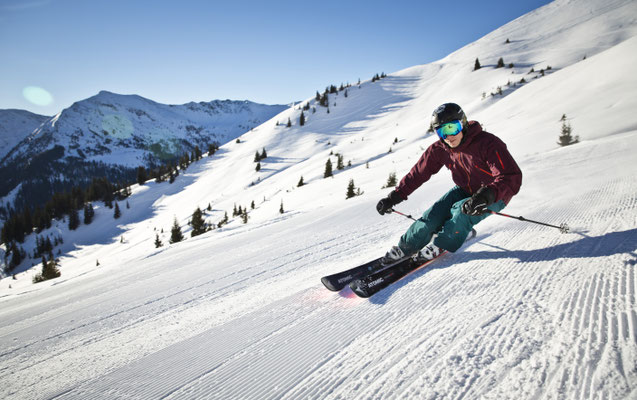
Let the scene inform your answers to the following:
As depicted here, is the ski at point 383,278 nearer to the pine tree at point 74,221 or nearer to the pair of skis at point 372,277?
the pair of skis at point 372,277

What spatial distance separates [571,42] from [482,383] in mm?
80205

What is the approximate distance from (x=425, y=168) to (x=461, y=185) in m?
0.50

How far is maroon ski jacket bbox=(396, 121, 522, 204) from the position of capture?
2432mm

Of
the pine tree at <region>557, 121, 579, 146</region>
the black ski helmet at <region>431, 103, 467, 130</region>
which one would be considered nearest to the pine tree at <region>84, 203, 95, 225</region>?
the black ski helmet at <region>431, 103, 467, 130</region>

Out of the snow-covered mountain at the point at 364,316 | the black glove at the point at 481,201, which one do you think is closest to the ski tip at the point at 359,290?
the snow-covered mountain at the point at 364,316

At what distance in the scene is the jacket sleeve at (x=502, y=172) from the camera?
2.39 meters

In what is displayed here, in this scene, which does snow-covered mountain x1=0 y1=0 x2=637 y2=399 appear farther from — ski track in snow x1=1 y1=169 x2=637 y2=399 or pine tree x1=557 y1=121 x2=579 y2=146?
pine tree x1=557 y1=121 x2=579 y2=146

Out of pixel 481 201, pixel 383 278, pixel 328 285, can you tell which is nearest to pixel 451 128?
pixel 481 201

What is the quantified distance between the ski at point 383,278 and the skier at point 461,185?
91 mm

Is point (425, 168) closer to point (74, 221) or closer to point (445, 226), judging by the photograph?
point (445, 226)

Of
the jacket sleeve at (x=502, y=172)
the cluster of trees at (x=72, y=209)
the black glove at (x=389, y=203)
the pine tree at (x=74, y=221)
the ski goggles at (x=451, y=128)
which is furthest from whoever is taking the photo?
the cluster of trees at (x=72, y=209)

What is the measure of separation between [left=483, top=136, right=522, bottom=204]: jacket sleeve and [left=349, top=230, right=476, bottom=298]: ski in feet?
2.88

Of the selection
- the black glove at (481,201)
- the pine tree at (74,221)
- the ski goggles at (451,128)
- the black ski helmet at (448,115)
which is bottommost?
the pine tree at (74,221)

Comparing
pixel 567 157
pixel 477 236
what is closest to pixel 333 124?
pixel 567 157
